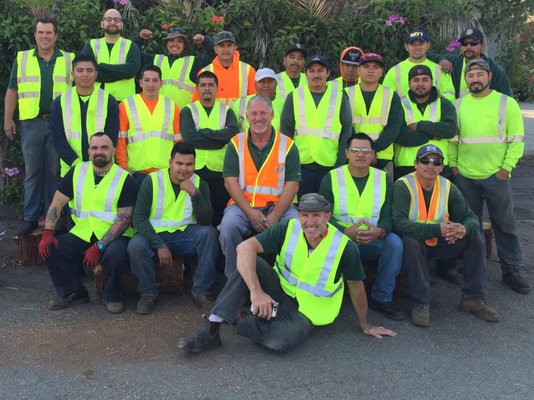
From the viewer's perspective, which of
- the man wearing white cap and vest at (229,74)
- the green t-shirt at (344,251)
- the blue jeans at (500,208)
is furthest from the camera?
the man wearing white cap and vest at (229,74)

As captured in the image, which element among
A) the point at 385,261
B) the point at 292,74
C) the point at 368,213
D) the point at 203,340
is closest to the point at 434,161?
the point at 368,213

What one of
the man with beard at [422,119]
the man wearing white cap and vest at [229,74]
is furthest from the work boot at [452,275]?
the man wearing white cap and vest at [229,74]

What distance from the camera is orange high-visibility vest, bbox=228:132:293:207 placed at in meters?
5.30

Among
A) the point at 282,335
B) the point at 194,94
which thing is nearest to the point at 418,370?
the point at 282,335

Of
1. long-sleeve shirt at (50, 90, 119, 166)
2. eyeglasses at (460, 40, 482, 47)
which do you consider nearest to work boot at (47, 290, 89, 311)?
long-sleeve shirt at (50, 90, 119, 166)

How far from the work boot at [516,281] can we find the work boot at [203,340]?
117 inches

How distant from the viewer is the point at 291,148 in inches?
211

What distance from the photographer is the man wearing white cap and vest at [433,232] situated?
489 centimetres

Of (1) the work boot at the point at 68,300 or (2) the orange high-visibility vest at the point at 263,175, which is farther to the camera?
(2) the orange high-visibility vest at the point at 263,175

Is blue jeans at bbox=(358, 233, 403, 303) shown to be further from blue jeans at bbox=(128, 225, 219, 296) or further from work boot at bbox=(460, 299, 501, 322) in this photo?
blue jeans at bbox=(128, 225, 219, 296)

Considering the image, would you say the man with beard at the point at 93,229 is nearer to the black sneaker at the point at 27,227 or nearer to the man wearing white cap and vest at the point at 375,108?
the black sneaker at the point at 27,227

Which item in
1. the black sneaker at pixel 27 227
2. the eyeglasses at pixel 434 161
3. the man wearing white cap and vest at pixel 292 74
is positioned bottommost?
the black sneaker at pixel 27 227

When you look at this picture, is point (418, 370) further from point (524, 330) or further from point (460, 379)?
point (524, 330)

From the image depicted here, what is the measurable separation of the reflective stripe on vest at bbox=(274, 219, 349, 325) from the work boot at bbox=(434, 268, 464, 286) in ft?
5.73
